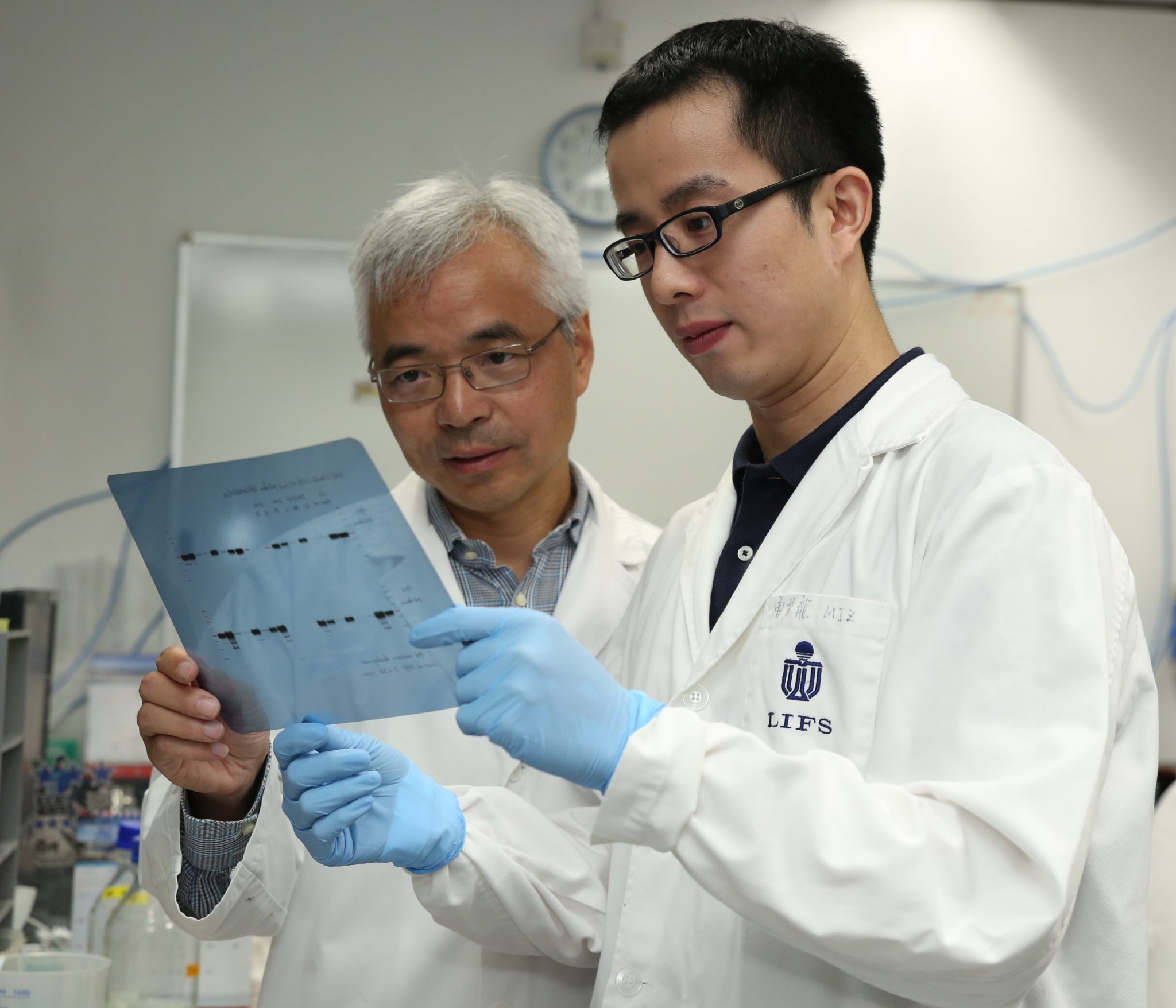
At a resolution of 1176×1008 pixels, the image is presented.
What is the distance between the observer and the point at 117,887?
2051 millimetres

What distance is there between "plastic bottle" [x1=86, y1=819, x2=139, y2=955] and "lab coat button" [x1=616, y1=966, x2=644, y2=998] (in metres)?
1.40

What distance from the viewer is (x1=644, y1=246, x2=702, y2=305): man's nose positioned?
99 centimetres

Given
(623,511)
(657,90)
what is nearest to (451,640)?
(657,90)

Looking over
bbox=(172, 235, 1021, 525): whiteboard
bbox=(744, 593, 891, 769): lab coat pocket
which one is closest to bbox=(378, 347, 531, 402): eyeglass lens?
bbox=(744, 593, 891, 769): lab coat pocket

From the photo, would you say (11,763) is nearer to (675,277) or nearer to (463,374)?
(463,374)

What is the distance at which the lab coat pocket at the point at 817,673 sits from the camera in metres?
0.87

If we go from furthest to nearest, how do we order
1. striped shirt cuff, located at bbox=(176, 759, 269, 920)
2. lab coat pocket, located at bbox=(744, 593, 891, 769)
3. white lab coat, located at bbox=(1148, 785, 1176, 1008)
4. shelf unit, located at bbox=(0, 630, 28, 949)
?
shelf unit, located at bbox=(0, 630, 28, 949)
white lab coat, located at bbox=(1148, 785, 1176, 1008)
striped shirt cuff, located at bbox=(176, 759, 269, 920)
lab coat pocket, located at bbox=(744, 593, 891, 769)

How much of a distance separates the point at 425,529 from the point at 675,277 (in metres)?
0.62

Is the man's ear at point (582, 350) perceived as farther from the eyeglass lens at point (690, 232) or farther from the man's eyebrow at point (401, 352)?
the eyeglass lens at point (690, 232)

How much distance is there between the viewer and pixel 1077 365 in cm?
304

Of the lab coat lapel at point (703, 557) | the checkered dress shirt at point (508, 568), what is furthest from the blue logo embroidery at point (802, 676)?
the checkered dress shirt at point (508, 568)

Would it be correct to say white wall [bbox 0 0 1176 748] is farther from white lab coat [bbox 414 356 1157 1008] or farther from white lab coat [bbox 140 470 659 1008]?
white lab coat [bbox 414 356 1157 1008]

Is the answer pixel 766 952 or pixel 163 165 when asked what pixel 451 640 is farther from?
pixel 163 165

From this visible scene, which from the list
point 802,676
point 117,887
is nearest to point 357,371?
point 117,887
